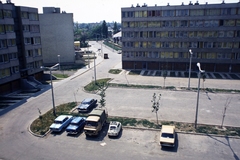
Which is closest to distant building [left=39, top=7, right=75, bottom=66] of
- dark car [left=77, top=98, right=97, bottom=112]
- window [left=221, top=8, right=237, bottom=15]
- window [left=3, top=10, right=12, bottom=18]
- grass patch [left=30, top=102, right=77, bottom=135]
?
window [left=3, top=10, right=12, bottom=18]

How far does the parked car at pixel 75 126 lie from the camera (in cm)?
2762

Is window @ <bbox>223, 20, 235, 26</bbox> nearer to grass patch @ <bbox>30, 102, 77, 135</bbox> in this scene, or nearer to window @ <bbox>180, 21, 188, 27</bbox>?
window @ <bbox>180, 21, 188, 27</bbox>

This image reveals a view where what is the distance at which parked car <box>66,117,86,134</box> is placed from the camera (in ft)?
90.6

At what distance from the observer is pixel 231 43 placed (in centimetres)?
5775

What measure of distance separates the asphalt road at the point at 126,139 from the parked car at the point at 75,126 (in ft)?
2.82

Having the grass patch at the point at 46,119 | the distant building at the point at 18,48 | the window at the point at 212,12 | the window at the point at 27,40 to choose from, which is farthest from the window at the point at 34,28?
the window at the point at 212,12

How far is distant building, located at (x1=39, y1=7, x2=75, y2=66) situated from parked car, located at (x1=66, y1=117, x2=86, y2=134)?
48.2 metres

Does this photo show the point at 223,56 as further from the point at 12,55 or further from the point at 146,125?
the point at 12,55

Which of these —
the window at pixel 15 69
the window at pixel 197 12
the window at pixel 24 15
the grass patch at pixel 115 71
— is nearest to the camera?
the window at pixel 15 69

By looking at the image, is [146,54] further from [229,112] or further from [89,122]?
[89,122]

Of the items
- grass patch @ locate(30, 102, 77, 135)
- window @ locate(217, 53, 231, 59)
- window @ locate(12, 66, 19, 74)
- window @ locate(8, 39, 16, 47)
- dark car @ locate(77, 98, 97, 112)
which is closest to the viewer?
grass patch @ locate(30, 102, 77, 135)

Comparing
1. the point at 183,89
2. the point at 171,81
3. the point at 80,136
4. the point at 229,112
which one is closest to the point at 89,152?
the point at 80,136

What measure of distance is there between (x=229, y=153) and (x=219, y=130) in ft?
17.3

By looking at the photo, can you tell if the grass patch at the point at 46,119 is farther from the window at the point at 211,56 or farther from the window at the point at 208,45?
the window at the point at 211,56
